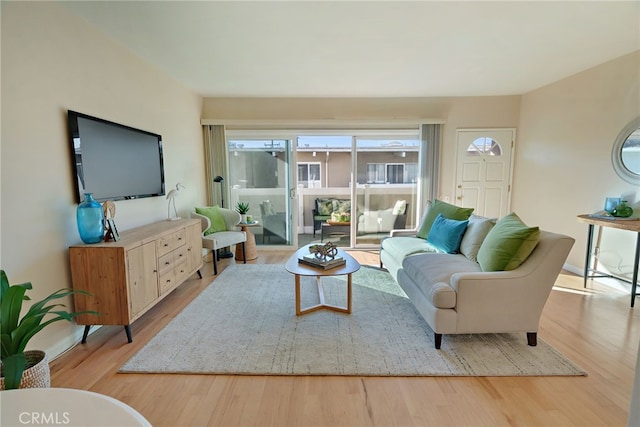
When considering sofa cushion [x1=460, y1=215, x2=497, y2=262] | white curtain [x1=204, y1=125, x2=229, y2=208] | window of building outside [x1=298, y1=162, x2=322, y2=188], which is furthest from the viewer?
window of building outside [x1=298, y1=162, x2=322, y2=188]

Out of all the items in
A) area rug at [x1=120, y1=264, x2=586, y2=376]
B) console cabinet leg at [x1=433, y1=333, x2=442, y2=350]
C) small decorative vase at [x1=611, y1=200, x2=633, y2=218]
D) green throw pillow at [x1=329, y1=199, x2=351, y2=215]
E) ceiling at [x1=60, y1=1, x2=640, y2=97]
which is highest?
ceiling at [x1=60, y1=1, x2=640, y2=97]

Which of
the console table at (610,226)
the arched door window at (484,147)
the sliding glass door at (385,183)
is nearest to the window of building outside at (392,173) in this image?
the sliding glass door at (385,183)

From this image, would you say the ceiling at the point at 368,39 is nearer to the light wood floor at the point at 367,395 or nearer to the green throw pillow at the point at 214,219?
the green throw pillow at the point at 214,219

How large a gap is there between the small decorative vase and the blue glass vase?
15.5 ft

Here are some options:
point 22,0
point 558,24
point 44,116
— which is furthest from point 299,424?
point 558,24

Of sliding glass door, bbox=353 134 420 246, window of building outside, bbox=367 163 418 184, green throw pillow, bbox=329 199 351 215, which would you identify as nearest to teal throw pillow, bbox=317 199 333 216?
green throw pillow, bbox=329 199 351 215

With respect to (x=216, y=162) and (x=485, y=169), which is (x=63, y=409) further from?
(x=485, y=169)

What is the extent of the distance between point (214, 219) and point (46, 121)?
7.53 ft

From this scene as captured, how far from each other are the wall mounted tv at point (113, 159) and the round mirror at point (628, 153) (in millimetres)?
5072

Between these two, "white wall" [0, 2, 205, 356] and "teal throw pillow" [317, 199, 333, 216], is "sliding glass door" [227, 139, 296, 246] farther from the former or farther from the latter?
"white wall" [0, 2, 205, 356]

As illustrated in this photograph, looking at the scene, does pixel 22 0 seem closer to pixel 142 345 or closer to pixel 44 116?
pixel 44 116

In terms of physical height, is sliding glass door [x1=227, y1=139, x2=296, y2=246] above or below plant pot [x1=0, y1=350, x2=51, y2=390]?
above

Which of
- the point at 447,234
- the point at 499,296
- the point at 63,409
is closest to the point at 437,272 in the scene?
the point at 499,296

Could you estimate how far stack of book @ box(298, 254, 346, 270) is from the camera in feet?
8.39
